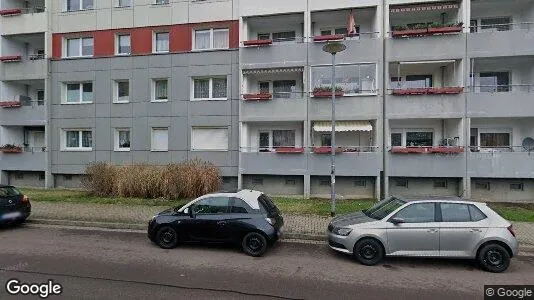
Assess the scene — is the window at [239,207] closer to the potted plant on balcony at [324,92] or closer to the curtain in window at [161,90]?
the potted plant on balcony at [324,92]

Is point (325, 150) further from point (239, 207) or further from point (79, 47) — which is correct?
point (79, 47)

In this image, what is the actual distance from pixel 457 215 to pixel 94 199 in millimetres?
13061

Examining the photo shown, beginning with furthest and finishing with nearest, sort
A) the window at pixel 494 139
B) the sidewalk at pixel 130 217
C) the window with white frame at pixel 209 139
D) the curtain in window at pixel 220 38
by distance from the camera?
the curtain in window at pixel 220 38 < the window with white frame at pixel 209 139 < the window at pixel 494 139 < the sidewalk at pixel 130 217

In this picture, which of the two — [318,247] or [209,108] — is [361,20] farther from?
[318,247]

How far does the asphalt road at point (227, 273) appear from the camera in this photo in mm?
5145

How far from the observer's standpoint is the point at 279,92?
16688 millimetres

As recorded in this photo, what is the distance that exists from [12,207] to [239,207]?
681cm

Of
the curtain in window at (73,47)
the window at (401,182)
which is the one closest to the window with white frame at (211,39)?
the curtain in window at (73,47)

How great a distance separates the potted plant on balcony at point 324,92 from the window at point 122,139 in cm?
1095

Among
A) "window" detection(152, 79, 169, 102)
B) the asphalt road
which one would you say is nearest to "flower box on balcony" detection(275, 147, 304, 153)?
"window" detection(152, 79, 169, 102)

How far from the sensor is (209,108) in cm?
1745

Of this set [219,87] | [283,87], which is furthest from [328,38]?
[219,87]

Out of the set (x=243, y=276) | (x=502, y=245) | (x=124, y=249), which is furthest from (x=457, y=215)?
(x=124, y=249)

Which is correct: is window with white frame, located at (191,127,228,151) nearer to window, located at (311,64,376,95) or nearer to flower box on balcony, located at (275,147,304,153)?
flower box on balcony, located at (275,147,304,153)
